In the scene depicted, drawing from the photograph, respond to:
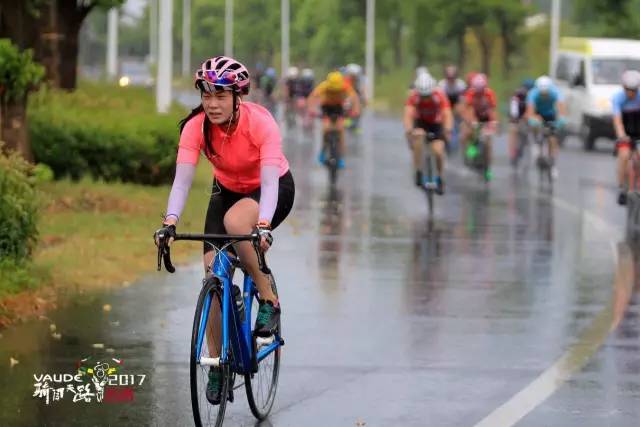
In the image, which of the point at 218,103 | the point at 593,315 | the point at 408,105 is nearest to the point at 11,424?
the point at 218,103

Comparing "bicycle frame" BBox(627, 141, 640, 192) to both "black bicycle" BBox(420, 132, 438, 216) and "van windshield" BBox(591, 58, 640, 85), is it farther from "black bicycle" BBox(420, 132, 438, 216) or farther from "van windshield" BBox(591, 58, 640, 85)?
"van windshield" BBox(591, 58, 640, 85)

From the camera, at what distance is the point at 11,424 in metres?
7.94

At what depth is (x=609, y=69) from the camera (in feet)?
124

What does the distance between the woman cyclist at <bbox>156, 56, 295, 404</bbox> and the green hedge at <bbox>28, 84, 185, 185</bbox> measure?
12.8 m

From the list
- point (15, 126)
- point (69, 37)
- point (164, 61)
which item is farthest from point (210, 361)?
point (69, 37)

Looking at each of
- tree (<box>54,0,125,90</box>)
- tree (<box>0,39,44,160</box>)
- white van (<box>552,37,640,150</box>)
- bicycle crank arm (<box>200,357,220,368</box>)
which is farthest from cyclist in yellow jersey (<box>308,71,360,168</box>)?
bicycle crank arm (<box>200,357,220,368</box>)

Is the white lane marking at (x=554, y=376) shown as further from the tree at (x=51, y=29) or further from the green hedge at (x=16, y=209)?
the tree at (x=51, y=29)

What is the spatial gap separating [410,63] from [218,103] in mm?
87604

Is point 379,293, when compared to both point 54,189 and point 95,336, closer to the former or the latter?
point 95,336

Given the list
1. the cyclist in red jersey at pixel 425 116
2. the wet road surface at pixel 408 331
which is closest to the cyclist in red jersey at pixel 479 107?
the cyclist in red jersey at pixel 425 116

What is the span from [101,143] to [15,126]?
2460 millimetres

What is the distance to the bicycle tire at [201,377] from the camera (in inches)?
289

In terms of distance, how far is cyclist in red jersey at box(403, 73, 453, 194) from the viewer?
21.3 meters

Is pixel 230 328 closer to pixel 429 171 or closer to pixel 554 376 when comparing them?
pixel 554 376
